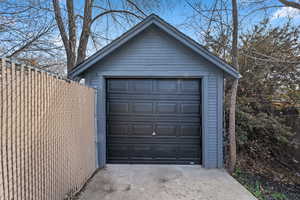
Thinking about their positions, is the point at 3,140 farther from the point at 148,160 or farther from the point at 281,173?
the point at 281,173

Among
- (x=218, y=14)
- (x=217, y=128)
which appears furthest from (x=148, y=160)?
(x=218, y=14)

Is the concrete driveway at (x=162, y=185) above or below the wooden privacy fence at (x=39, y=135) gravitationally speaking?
below

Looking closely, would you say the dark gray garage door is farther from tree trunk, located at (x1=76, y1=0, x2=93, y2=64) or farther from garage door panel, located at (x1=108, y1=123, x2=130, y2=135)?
tree trunk, located at (x1=76, y1=0, x2=93, y2=64)

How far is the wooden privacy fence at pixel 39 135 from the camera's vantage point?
164cm

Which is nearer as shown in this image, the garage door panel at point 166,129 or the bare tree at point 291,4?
the garage door panel at point 166,129

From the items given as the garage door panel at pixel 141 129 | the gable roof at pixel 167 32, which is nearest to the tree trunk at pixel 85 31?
the gable roof at pixel 167 32

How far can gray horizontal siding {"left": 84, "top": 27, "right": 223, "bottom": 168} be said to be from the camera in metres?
4.34

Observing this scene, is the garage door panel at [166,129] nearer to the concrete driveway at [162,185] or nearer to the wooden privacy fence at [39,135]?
the concrete driveway at [162,185]

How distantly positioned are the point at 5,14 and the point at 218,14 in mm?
6685

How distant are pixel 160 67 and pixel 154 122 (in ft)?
5.43

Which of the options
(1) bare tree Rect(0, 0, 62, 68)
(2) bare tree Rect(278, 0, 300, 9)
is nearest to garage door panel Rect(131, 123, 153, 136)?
(1) bare tree Rect(0, 0, 62, 68)

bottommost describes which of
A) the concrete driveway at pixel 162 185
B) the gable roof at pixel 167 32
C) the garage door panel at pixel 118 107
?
the concrete driveway at pixel 162 185

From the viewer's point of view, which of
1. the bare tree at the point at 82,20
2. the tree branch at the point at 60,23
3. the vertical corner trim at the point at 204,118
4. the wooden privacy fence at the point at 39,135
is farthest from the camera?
the bare tree at the point at 82,20

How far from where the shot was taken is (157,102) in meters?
4.54
